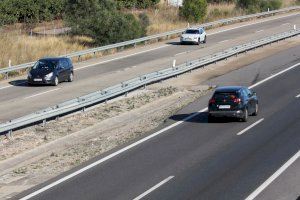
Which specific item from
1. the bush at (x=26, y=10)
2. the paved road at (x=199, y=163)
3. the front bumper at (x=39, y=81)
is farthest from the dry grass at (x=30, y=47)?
the paved road at (x=199, y=163)

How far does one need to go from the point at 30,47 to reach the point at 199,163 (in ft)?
116

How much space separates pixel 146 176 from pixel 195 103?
14.1m

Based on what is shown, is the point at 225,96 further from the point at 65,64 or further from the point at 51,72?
the point at 65,64

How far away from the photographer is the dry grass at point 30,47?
169ft

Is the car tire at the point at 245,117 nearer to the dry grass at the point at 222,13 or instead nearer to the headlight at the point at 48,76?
the headlight at the point at 48,76

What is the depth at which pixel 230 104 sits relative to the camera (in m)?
27.8

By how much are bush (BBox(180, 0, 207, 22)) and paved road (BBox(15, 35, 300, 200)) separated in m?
48.8

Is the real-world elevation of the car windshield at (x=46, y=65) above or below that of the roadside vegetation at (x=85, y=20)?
above

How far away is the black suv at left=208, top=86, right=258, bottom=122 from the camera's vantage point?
1093 inches

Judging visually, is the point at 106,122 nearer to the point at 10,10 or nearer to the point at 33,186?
the point at 33,186

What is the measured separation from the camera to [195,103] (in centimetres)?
3319

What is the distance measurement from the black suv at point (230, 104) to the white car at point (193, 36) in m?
32.4

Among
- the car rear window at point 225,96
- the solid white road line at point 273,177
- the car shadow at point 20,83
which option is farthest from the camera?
the car shadow at point 20,83

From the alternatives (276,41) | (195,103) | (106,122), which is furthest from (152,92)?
(276,41)
